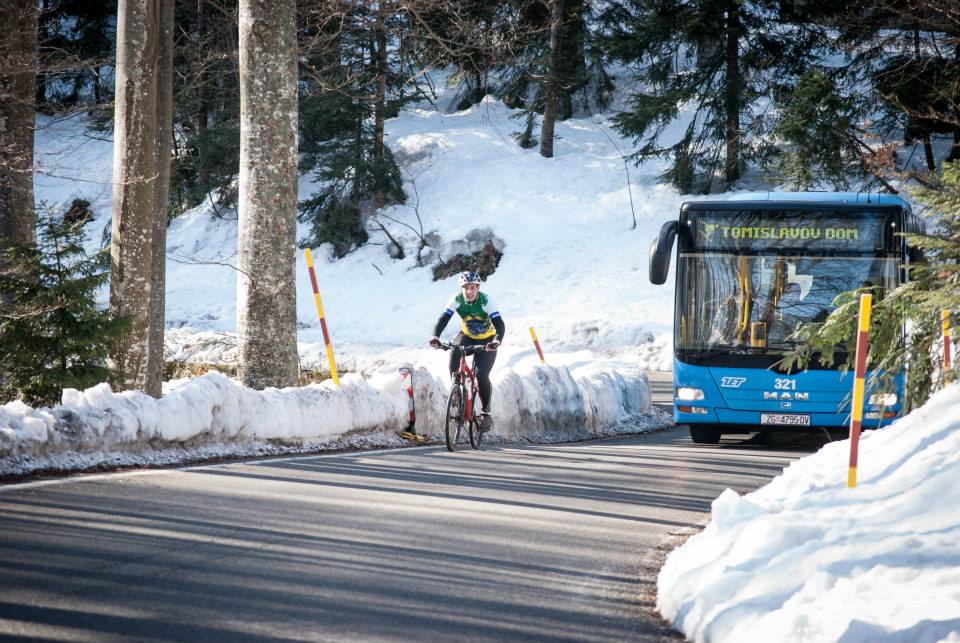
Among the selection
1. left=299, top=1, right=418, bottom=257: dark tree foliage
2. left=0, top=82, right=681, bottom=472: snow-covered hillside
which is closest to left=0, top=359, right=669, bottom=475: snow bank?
left=0, top=82, right=681, bottom=472: snow-covered hillside

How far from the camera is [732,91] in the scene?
36312 mm

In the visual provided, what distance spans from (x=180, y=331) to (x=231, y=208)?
38.6 ft

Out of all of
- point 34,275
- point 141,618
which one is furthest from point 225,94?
point 141,618

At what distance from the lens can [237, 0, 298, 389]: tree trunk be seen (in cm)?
1382

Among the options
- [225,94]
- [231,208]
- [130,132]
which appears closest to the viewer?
[130,132]

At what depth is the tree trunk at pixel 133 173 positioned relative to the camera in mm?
13742

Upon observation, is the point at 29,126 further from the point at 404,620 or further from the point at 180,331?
the point at 180,331

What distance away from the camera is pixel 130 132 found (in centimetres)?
1389

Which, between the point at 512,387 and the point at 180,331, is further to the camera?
the point at 180,331

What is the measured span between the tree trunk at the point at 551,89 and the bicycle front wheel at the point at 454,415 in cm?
2546

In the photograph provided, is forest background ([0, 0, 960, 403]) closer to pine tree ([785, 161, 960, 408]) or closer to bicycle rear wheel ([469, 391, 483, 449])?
pine tree ([785, 161, 960, 408])

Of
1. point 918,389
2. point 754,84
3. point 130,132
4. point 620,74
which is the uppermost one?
point 620,74

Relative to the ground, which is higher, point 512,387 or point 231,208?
point 231,208

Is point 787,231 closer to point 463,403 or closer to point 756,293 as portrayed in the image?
point 756,293
